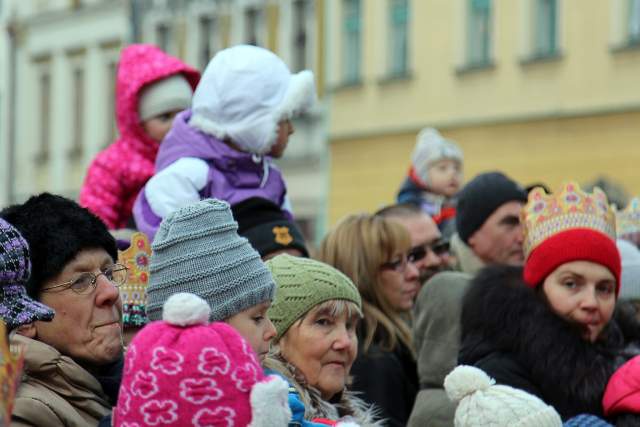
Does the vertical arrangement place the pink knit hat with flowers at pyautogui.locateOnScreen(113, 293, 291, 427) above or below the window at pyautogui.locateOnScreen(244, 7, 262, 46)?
above

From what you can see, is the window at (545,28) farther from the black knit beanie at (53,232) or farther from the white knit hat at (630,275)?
the black knit beanie at (53,232)

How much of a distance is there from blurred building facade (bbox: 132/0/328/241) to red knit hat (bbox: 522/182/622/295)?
26.0 meters

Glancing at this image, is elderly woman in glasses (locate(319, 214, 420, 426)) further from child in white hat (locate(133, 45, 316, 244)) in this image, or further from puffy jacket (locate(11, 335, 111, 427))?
puffy jacket (locate(11, 335, 111, 427))

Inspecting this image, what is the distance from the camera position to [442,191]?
11203mm

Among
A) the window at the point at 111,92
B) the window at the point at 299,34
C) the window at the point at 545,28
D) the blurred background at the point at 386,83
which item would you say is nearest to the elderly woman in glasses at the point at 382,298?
the blurred background at the point at 386,83

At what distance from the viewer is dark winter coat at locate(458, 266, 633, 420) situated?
584 cm

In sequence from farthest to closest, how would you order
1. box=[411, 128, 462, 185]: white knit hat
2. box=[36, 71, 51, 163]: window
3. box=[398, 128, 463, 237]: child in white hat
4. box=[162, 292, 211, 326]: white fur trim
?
box=[36, 71, 51, 163]: window, box=[411, 128, 462, 185]: white knit hat, box=[398, 128, 463, 237]: child in white hat, box=[162, 292, 211, 326]: white fur trim

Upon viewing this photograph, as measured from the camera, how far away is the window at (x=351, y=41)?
32719 millimetres

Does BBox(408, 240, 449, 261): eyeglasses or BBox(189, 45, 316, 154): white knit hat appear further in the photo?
BBox(408, 240, 449, 261): eyeglasses

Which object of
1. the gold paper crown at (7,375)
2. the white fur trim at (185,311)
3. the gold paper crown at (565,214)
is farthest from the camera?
the gold paper crown at (565,214)

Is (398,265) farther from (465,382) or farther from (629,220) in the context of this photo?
(465,382)

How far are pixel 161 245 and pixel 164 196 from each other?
1.82m

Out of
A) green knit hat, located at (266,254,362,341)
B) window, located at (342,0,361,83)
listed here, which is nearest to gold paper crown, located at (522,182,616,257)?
green knit hat, located at (266,254,362,341)

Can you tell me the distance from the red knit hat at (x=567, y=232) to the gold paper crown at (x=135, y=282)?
1.42 meters
